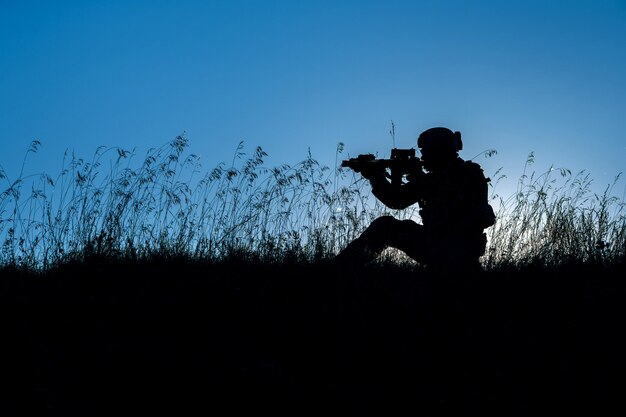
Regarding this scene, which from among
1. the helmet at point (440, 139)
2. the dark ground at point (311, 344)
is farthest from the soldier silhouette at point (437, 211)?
the dark ground at point (311, 344)

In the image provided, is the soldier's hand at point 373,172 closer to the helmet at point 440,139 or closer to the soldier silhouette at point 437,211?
the soldier silhouette at point 437,211

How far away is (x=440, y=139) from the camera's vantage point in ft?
14.7

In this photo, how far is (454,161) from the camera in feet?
14.8

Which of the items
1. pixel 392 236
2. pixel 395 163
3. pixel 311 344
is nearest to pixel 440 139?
pixel 395 163

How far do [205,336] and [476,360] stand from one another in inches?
51.2

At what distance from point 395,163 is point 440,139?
393 mm

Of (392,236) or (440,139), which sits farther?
(440,139)

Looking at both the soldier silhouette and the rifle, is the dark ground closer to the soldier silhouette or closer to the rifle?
the soldier silhouette

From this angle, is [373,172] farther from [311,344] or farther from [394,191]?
[311,344]

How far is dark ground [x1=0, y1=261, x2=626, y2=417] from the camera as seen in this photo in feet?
7.48

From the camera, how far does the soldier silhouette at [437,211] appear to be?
13.7ft

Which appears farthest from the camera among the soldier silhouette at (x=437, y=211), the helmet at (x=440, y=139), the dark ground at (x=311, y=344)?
the helmet at (x=440, y=139)

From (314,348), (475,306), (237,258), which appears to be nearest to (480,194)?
(475,306)

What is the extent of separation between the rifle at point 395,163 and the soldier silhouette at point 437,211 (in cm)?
3
